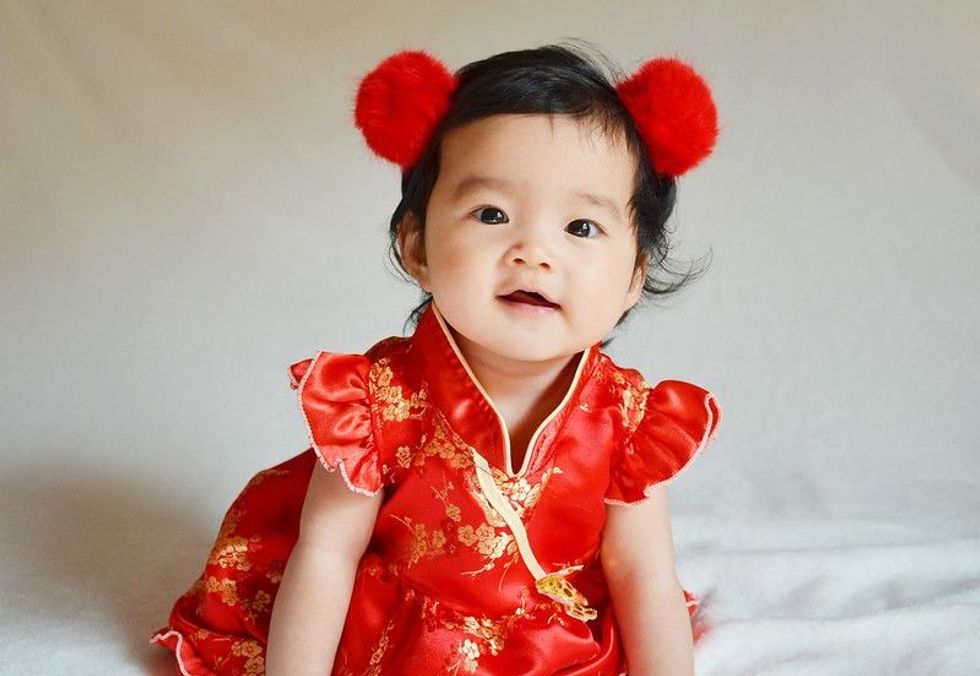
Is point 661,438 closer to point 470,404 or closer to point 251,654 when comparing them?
point 470,404

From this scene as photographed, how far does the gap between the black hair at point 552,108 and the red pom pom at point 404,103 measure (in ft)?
0.05

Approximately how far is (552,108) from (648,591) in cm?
48

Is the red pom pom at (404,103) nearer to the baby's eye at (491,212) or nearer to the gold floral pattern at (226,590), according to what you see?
the baby's eye at (491,212)

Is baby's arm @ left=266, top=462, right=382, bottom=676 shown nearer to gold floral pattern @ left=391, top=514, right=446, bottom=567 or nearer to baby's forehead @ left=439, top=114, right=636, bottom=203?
gold floral pattern @ left=391, top=514, right=446, bottom=567

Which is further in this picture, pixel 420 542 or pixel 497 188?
pixel 420 542

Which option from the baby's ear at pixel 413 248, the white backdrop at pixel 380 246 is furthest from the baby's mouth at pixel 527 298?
the white backdrop at pixel 380 246

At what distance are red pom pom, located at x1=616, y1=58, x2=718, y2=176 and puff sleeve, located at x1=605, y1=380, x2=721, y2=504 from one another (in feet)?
0.73

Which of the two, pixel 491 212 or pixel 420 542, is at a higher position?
pixel 491 212

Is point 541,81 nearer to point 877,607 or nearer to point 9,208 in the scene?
point 877,607

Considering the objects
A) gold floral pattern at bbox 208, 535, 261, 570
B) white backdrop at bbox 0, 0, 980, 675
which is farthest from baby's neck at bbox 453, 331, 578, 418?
white backdrop at bbox 0, 0, 980, 675

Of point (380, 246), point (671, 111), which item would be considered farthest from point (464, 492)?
point (380, 246)

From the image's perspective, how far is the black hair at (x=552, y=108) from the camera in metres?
1.18

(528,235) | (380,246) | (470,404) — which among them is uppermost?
(380,246)

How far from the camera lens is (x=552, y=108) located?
118 centimetres
